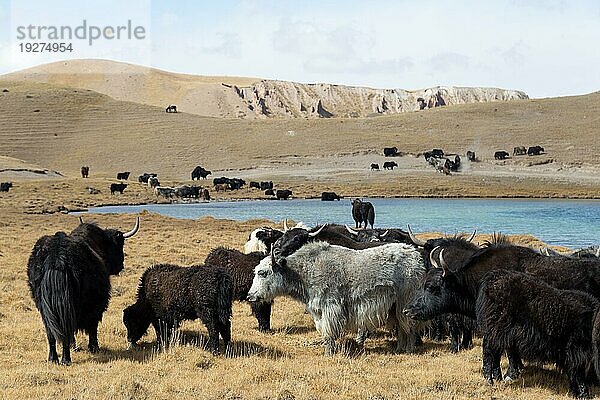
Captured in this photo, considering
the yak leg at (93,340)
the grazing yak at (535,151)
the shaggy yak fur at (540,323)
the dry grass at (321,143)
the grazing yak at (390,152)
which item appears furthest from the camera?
the grazing yak at (390,152)

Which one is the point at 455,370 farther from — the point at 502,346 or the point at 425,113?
the point at 425,113

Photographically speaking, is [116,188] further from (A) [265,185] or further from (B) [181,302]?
(B) [181,302]

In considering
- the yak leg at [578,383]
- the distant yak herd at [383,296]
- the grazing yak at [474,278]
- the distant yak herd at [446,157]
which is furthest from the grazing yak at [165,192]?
the yak leg at [578,383]

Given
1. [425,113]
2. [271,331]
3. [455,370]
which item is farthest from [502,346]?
[425,113]

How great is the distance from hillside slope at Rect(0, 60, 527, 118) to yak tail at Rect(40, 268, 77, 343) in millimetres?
150721

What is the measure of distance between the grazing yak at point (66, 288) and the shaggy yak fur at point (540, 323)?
4.46 m

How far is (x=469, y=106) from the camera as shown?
9175cm

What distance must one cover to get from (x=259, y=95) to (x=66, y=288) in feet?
535

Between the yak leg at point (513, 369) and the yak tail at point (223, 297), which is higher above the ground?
the yak tail at point (223, 297)

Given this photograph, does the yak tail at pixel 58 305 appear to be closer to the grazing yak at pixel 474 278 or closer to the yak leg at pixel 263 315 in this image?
the yak leg at pixel 263 315

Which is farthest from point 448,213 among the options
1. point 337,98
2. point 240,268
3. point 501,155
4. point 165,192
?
point 337,98

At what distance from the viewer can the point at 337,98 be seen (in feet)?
599

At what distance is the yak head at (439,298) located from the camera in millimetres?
8062

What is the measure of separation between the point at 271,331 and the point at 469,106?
8581 centimetres
